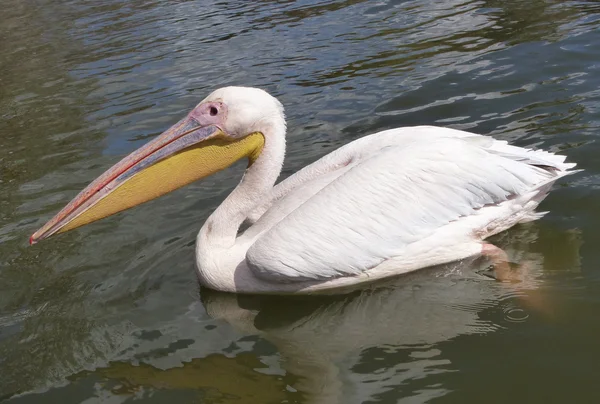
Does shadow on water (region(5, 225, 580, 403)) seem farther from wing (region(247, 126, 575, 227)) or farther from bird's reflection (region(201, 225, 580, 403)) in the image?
wing (region(247, 126, 575, 227))

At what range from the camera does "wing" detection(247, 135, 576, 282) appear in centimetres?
385

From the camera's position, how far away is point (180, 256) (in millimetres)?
4656

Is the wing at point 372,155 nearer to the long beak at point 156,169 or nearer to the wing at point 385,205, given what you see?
the wing at point 385,205

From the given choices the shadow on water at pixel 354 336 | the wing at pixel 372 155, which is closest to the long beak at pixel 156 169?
the wing at pixel 372 155

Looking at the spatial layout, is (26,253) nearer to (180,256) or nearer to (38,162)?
(180,256)

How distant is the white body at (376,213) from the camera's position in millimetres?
3875

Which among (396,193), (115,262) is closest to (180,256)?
(115,262)

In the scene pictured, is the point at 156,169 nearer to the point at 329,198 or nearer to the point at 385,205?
the point at 329,198

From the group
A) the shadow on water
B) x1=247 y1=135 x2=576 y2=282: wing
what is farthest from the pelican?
the shadow on water

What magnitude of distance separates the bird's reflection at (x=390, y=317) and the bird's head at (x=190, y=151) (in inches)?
27.5

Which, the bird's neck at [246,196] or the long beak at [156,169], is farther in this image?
the bird's neck at [246,196]

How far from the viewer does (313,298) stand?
405 cm

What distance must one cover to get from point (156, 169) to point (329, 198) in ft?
3.22

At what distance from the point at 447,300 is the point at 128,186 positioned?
180 centimetres
